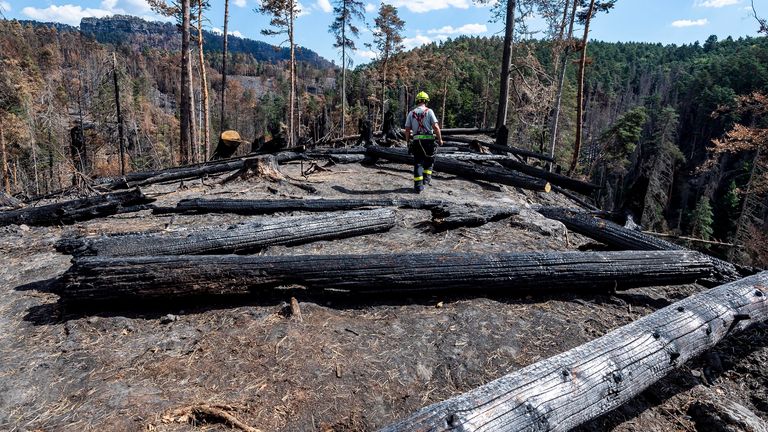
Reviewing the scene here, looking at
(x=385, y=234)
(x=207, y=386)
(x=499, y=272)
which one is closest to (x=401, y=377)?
(x=207, y=386)

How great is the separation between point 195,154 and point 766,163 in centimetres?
2641

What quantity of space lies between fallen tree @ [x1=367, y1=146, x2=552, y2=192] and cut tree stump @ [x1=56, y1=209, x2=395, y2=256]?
4.55 metres

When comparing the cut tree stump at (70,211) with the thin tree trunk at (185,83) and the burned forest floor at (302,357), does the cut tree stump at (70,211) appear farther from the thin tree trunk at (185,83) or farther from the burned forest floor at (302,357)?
the thin tree trunk at (185,83)

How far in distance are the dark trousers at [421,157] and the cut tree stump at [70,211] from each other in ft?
17.9

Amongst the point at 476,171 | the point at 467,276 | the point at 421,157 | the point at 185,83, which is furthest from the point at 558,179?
the point at 185,83

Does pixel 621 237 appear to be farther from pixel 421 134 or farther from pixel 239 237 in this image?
pixel 239 237

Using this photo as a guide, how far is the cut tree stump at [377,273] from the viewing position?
3.59 metres

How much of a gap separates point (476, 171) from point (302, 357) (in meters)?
7.91

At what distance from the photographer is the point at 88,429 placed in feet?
7.56

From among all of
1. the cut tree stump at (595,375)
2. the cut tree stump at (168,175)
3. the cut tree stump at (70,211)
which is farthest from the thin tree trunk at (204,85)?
the cut tree stump at (595,375)

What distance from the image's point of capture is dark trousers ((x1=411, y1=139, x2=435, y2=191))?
8.29 meters

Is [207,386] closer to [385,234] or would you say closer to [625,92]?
[385,234]

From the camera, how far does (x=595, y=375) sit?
2.43m

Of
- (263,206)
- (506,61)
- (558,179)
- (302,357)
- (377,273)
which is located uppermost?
(506,61)
